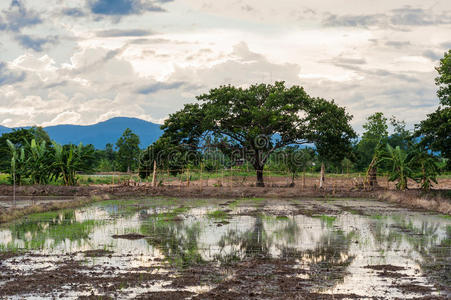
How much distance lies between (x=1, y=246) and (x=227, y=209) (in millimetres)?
10165

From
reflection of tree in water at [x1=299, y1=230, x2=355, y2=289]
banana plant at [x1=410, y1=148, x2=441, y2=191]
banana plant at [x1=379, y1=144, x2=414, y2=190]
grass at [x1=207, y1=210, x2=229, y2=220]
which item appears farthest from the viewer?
banana plant at [x1=379, y1=144, x2=414, y2=190]

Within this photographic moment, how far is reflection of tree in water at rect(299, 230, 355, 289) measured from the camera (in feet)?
26.7

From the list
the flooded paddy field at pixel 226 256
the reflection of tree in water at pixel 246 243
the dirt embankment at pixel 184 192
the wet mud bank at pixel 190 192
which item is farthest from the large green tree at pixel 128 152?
the reflection of tree in water at pixel 246 243

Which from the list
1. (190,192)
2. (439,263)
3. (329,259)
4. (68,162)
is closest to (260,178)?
(190,192)

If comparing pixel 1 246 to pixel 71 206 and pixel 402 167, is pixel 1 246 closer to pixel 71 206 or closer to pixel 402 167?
pixel 71 206

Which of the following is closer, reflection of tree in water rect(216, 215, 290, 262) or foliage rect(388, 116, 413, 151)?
reflection of tree in water rect(216, 215, 290, 262)

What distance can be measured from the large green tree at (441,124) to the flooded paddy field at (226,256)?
572cm

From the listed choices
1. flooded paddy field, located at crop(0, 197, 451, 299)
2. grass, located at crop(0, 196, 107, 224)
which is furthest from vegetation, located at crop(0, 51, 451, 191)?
flooded paddy field, located at crop(0, 197, 451, 299)

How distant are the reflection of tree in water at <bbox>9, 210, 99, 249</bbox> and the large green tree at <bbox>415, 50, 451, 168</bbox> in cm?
1590

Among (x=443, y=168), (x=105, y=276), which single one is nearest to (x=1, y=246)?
(x=105, y=276)

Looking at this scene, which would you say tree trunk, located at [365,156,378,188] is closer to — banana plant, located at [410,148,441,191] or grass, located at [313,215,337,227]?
banana plant, located at [410,148,441,191]

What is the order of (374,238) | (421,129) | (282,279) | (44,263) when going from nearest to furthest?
1. (282,279)
2. (44,263)
3. (374,238)
4. (421,129)

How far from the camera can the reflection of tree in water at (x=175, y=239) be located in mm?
9773

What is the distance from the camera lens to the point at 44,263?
922 centimetres
